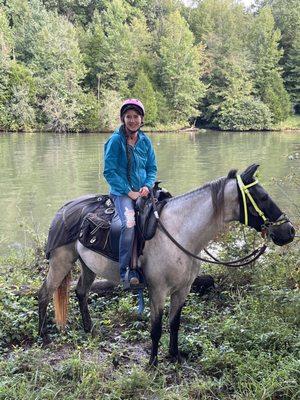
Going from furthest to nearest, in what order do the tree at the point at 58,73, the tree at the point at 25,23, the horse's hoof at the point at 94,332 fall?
the tree at the point at 25,23 → the tree at the point at 58,73 → the horse's hoof at the point at 94,332

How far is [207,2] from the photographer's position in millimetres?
60250

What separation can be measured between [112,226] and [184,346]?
1.33 m

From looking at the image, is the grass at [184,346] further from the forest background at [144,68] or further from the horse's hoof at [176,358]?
the forest background at [144,68]

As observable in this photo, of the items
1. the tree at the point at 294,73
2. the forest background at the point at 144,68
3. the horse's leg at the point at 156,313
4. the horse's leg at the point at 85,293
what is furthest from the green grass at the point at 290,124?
the horse's leg at the point at 156,313

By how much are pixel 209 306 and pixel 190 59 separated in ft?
158

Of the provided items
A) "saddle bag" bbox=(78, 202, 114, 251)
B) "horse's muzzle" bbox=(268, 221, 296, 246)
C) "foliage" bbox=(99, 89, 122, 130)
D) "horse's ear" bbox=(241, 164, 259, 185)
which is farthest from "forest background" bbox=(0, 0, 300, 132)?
"horse's muzzle" bbox=(268, 221, 296, 246)

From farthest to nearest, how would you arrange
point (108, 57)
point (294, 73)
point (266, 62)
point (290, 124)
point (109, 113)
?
point (294, 73), point (266, 62), point (290, 124), point (108, 57), point (109, 113)

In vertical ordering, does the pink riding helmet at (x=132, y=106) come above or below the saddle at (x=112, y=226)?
above

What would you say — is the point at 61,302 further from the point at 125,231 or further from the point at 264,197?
the point at 264,197

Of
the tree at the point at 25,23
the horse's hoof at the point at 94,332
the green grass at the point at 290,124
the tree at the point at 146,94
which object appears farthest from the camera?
the green grass at the point at 290,124

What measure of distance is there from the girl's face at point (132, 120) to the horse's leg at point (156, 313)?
1449mm

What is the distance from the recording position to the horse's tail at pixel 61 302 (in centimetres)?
449

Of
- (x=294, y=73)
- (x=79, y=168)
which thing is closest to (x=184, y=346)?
(x=79, y=168)

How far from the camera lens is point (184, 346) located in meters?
4.11
